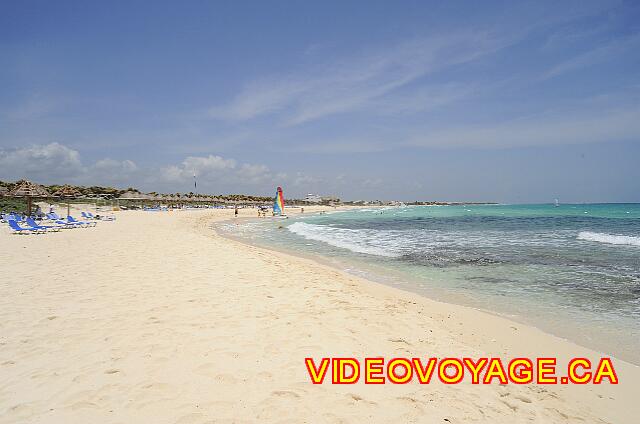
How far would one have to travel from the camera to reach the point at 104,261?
994 cm

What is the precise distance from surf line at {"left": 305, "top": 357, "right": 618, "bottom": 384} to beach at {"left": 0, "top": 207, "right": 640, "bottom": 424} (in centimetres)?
14

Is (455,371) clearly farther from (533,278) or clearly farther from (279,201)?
(279,201)

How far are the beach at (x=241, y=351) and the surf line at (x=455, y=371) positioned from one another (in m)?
0.14

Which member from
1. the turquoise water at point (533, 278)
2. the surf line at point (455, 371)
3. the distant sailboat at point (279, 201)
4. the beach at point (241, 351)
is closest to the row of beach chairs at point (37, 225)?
the beach at point (241, 351)

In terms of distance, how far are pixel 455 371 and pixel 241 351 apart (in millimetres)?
2613

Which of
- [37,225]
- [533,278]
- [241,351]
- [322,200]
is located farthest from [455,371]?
[322,200]

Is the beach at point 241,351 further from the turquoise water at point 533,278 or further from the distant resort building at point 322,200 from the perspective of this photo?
the distant resort building at point 322,200

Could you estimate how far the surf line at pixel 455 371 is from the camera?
3777 mm

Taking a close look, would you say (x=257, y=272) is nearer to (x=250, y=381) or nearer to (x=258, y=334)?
(x=258, y=334)

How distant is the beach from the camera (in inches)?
122

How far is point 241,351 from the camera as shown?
422 centimetres

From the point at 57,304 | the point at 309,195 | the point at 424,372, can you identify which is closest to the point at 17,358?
the point at 57,304

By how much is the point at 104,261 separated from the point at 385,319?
8589 mm

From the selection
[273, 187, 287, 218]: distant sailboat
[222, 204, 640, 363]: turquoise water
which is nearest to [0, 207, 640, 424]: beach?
[222, 204, 640, 363]: turquoise water
